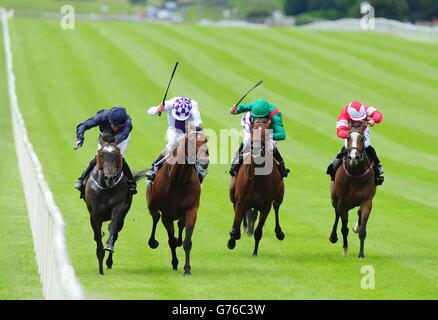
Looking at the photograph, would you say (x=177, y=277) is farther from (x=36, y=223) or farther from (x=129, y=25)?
(x=129, y=25)

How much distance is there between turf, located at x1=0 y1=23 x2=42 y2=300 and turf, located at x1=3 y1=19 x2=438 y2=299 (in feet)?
2.17

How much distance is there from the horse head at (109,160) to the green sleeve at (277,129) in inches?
101

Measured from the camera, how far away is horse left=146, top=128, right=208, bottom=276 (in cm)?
1473

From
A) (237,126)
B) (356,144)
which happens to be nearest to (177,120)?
(356,144)

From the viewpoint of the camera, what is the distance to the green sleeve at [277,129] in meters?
Result: 16.8

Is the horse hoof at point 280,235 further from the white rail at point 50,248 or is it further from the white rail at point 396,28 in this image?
the white rail at point 396,28

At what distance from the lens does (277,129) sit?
16.8 metres

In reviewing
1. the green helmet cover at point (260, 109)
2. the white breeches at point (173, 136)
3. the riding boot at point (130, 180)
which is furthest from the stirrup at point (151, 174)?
the green helmet cover at point (260, 109)

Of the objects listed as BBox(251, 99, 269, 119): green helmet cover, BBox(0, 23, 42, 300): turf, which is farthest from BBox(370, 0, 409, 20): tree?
BBox(251, 99, 269, 119): green helmet cover

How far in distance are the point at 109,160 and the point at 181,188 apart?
104 centimetres

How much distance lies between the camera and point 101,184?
15.2 m

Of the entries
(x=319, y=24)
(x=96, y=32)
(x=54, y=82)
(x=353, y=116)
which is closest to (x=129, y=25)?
(x=96, y=32)

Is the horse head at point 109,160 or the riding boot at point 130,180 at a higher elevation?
the horse head at point 109,160

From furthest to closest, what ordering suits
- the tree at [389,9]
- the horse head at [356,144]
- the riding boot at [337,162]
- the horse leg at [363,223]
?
1. the tree at [389,9]
2. the riding boot at [337,162]
3. the horse leg at [363,223]
4. the horse head at [356,144]
